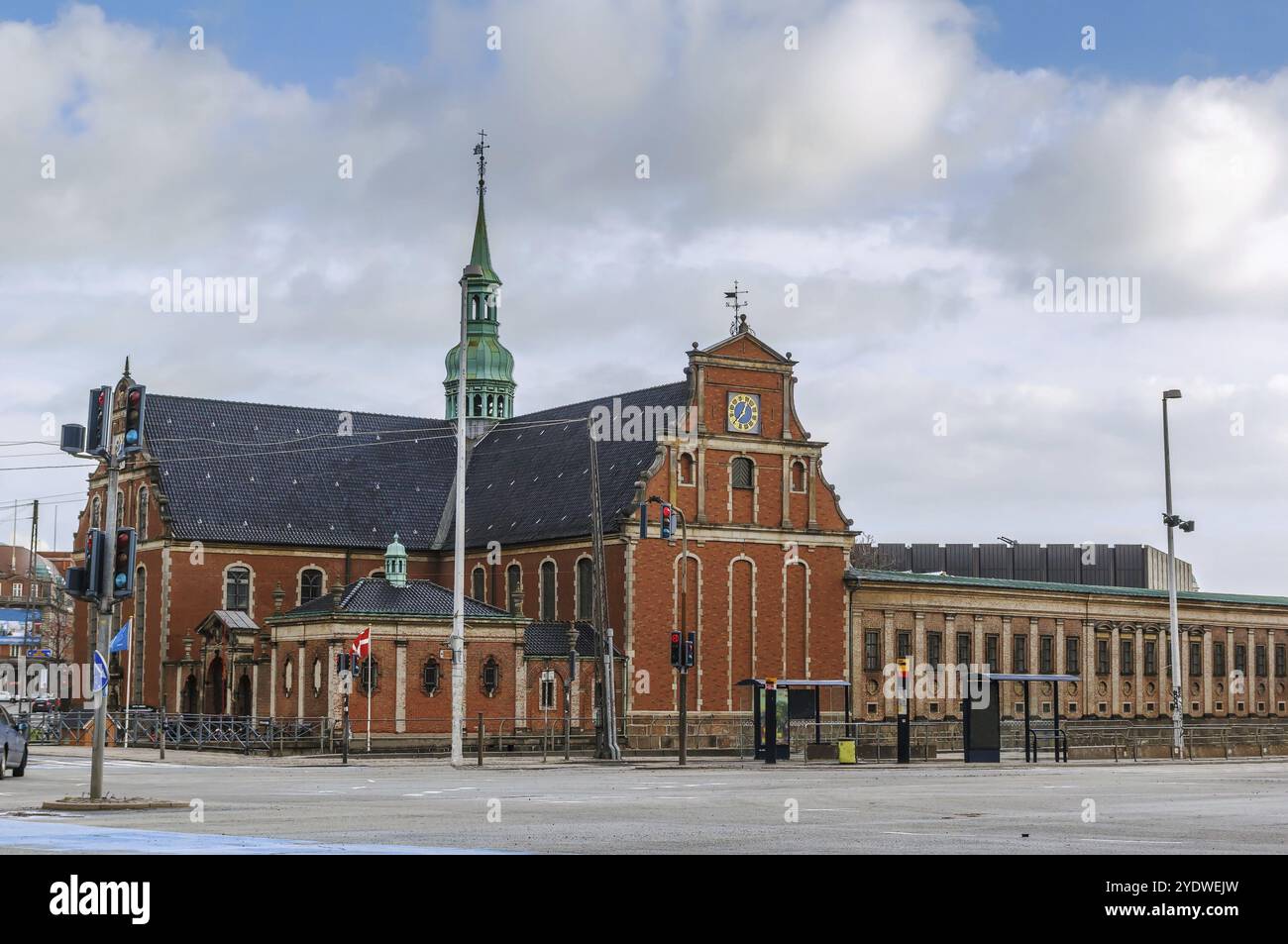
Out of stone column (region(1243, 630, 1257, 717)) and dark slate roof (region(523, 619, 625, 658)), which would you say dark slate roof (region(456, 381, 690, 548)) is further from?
Result: stone column (region(1243, 630, 1257, 717))

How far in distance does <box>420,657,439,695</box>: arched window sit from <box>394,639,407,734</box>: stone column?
73 centimetres

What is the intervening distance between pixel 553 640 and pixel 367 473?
1684cm

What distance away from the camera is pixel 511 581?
77.1m

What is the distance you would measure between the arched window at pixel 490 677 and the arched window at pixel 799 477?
49.9ft

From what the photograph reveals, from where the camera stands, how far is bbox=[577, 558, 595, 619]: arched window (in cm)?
7194

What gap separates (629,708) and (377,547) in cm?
1664

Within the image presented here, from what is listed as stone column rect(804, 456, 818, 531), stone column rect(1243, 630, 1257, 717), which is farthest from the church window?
stone column rect(1243, 630, 1257, 717)

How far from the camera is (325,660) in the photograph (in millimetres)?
63625

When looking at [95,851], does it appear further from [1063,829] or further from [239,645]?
[239,645]

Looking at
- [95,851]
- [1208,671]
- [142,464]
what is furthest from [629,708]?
[95,851]

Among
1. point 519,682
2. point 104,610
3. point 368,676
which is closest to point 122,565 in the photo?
point 104,610

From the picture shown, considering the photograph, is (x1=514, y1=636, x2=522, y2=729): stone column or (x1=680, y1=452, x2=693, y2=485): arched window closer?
(x1=514, y1=636, x2=522, y2=729): stone column

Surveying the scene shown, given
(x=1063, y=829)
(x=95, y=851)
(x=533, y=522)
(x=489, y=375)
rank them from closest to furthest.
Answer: (x=95, y=851), (x=1063, y=829), (x=533, y=522), (x=489, y=375)

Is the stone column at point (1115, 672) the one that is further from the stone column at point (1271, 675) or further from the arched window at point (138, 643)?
the arched window at point (138, 643)
